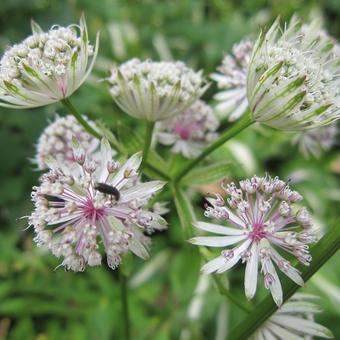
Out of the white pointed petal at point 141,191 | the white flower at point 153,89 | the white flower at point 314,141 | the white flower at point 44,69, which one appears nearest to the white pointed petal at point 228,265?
the white pointed petal at point 141,191

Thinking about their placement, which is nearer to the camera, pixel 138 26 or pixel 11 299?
pixel 11 299

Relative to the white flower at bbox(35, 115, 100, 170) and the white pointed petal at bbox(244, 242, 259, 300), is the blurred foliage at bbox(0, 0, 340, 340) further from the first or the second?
the white pointed petal at bbox(244, 242, 259, 300)

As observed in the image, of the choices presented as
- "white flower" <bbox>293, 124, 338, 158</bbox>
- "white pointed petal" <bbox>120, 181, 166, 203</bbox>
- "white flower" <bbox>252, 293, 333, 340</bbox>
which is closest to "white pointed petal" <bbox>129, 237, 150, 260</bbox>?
"white pointed petal" <bbox>120, 181, 166, 203</bbox>

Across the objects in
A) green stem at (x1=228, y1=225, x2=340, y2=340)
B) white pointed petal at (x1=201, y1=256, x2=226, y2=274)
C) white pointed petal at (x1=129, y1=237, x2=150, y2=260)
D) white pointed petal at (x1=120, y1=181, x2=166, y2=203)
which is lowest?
green stem at (x1=228, y1=225, x2=340, y2=340)

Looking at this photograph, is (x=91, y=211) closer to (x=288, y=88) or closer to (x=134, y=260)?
(x=288, y=88)

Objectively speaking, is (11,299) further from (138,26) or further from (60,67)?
(138,26)

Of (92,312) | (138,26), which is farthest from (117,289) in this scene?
(138,26)

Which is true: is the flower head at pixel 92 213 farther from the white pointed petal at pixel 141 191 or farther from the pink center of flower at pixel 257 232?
the pink center of flower at pixel 257 232
